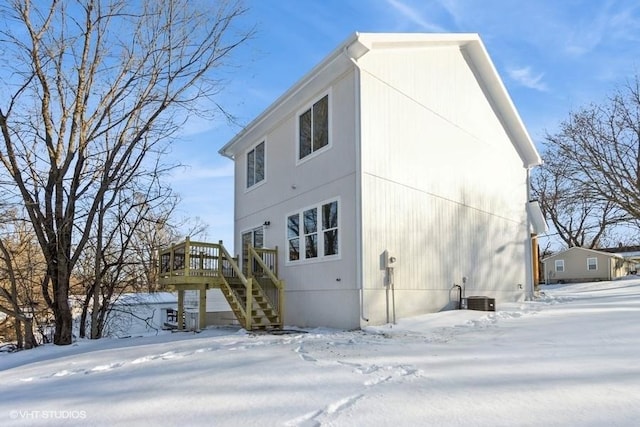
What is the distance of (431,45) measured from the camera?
1157 centimetres

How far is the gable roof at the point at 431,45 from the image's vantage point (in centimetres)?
921

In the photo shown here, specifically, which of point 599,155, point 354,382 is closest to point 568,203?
point 599,155

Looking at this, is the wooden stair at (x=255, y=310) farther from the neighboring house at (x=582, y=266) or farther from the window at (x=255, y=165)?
the neighboring house at (x=582, y=266)

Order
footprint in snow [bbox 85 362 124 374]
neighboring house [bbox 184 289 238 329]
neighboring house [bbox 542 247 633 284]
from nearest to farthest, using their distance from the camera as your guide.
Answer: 1. footprint in snow [bbox 85 362 124 374]
2. neighboring house [bbox 184 289 238 329]
3. neighboring house [bbox 542 247 633 284]

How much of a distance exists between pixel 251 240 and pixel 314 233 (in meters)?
3.53

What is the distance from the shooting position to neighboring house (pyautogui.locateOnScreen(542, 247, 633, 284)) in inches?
1139

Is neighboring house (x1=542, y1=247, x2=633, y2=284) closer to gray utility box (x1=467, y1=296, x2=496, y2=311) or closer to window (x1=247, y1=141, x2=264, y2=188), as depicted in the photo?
gray utility box (x1=467, y1=296, x2=496, y2=311)

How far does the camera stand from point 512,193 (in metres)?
15.2

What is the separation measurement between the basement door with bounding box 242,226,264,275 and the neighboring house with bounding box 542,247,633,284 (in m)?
24.7

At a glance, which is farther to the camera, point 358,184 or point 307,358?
point 358,184

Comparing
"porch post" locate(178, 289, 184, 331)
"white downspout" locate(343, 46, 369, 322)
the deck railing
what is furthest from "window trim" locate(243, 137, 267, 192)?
"white downspout" locate(343, 46, 369, 322)

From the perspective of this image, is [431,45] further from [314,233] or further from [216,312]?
[216,312]

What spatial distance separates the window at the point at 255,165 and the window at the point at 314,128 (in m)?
2.27

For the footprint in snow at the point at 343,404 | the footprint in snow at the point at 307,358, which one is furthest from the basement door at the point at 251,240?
the footprint in snow at the point at 343,404
